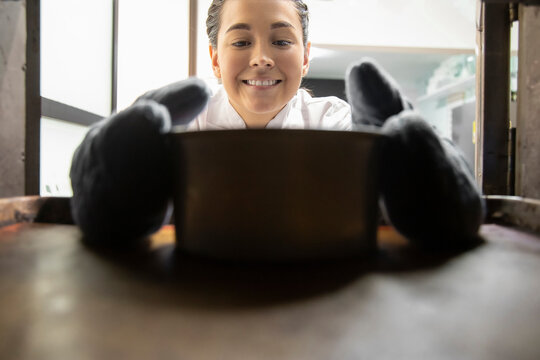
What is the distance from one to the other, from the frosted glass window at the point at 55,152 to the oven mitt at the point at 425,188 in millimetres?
1106

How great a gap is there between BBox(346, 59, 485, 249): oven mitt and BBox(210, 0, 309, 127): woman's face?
54 centimetres

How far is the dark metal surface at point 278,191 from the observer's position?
0.28 m

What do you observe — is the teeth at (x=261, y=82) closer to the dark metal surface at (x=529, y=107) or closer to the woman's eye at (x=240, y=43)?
the woman's eye at (x=240, y=43)

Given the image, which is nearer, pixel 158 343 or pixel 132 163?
pixel 158 343

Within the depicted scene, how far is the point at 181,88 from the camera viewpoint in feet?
1.29

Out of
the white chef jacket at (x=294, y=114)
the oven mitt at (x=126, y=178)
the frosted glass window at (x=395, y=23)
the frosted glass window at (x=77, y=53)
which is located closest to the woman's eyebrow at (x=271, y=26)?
the white chef jacket at (x=294, y=114)

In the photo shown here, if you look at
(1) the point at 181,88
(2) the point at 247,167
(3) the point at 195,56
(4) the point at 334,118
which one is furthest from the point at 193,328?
(3) the point at 195,56

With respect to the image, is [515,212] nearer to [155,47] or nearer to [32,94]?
[32,94]

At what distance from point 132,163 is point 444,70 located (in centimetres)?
464

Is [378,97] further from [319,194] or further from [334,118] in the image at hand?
[334,118]

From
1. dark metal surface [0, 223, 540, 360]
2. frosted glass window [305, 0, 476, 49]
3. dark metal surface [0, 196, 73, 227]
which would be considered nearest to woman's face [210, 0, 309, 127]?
dark metal surface [0, 196, 73, 227]

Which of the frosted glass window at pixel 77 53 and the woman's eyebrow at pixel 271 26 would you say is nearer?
the woman's eyebrow at pixel 271 26

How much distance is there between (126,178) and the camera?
0.33m

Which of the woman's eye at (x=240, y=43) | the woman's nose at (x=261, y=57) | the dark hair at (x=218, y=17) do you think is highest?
the dark hair at (x=218, y=17)
